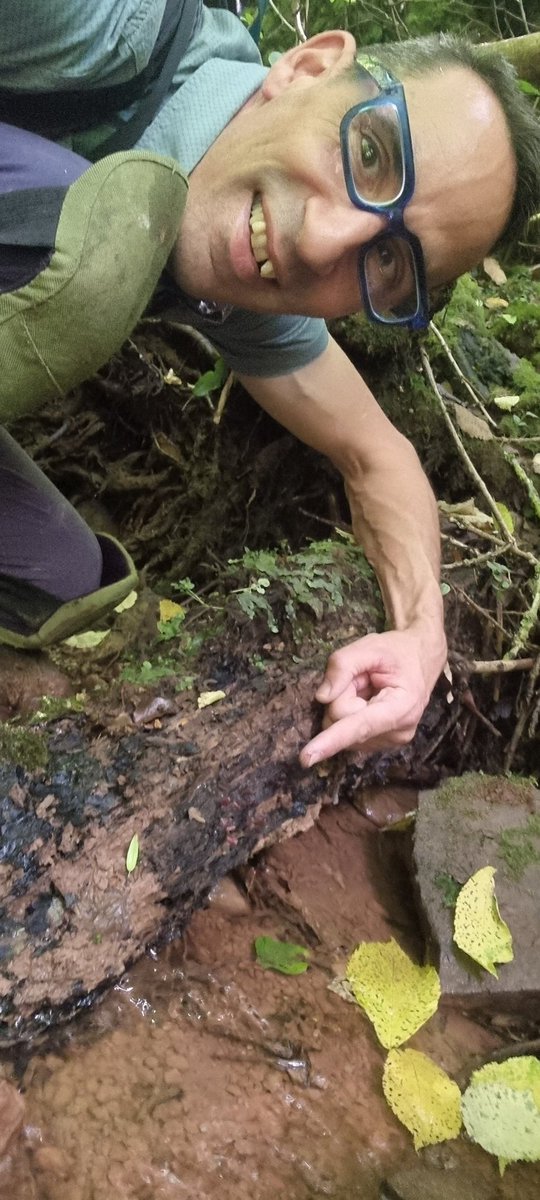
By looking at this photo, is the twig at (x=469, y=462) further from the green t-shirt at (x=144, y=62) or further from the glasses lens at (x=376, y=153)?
the glasses lens at (x=376, y=153)

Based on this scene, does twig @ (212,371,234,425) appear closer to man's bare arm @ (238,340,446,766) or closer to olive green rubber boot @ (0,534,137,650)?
man's bare arm @ (238,340,446,766)

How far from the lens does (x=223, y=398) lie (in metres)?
2.71

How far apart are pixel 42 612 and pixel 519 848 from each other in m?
1.46

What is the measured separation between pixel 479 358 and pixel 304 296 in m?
1.46

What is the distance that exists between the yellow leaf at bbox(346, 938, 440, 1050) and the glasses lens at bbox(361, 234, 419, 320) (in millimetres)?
1383

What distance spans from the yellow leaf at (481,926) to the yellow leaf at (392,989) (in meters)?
0.10

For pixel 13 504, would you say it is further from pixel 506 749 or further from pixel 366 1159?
pixel 366 1159

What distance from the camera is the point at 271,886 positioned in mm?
1705

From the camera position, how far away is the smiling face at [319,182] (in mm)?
1400

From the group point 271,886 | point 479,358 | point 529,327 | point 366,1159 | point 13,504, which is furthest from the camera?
point 529,327

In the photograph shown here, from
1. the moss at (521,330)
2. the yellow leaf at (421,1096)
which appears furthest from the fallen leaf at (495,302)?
the yellow leaf at (421,1096)

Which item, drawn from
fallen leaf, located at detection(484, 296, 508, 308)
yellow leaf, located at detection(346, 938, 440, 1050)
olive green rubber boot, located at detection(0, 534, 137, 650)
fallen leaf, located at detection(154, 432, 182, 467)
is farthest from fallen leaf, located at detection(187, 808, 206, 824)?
fallen leaf, located at detection(484, 296, 508, 308)

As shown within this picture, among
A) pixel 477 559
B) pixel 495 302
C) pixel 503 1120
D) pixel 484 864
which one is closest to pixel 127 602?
pixel 477 559

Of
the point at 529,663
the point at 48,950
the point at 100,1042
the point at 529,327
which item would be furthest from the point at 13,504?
the point at 529,327
